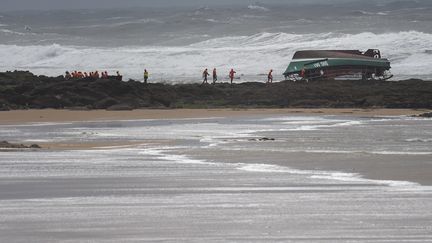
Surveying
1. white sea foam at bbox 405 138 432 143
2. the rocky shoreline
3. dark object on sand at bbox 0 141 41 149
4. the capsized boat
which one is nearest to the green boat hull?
the capsized boat

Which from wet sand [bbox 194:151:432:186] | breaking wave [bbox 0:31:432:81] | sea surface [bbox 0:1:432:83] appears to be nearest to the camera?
wet sand [bbox 194:151:432:186]

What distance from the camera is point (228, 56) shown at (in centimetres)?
5088

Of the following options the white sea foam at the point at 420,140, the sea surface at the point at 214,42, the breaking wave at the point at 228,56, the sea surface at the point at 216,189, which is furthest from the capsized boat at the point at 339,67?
the white sea foam at the point at 420,140

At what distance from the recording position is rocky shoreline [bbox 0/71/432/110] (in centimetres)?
A: 2633

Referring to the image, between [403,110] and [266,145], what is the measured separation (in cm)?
958

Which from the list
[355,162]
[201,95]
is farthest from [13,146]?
[201,95]

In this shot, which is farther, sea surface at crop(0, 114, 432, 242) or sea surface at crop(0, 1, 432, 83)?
sea surface at crop(0, 1, 432, 83)

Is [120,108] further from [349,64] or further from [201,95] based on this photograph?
[349,64]

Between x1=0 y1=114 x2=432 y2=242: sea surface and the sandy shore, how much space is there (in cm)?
453

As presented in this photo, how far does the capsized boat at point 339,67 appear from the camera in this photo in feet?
115

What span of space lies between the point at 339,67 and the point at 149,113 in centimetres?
1244

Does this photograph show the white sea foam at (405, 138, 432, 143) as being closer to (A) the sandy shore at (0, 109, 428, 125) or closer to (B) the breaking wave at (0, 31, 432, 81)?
(A) the sandy shore at (0, 109, 428, 125)

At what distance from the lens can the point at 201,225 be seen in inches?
341

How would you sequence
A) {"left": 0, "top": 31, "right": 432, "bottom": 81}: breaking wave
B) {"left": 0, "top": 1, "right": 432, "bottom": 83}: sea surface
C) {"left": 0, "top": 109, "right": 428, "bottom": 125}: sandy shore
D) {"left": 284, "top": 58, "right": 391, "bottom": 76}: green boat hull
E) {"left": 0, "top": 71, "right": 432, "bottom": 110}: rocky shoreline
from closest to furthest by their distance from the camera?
{"left": 0, "top": 109, "right": 428, "bottom": 125}: sandy shore → {"left": 0, "top": 71, "right": 432, "bottom": 110}: rocky shoreline → {"left": 284, "top": 58, "right": 391, "bottom": 76}: green boat hull → {"left": 0, "top": 31, "right": 432, "bottom": 81}: breaking wave → {"left": 0, "top": 1, "right": 432, "bottom": 83}: sea surface
